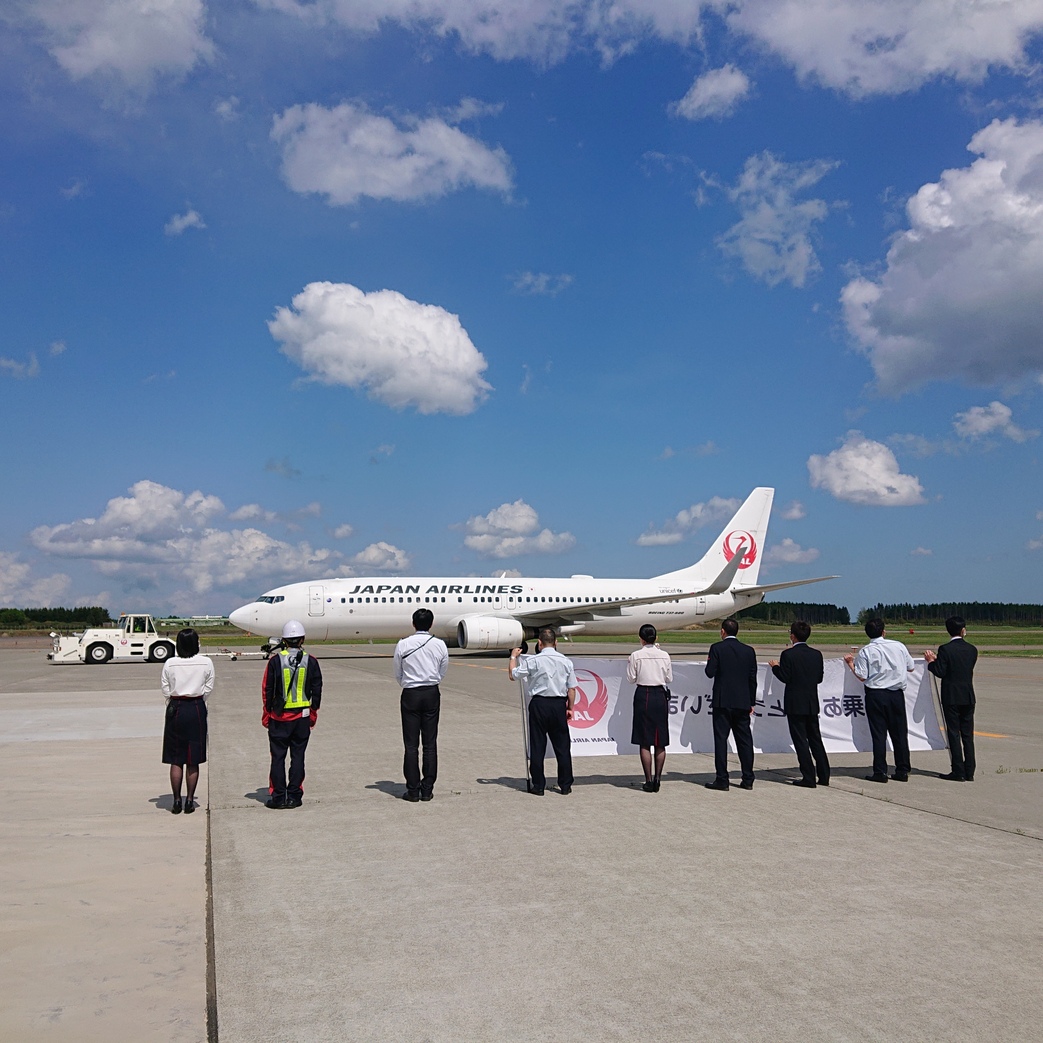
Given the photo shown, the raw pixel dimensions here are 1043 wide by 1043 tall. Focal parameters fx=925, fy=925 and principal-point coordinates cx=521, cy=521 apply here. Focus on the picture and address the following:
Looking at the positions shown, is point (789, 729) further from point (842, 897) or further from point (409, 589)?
point (409, 589)

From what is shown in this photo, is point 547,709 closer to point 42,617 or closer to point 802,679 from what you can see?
point 802,679

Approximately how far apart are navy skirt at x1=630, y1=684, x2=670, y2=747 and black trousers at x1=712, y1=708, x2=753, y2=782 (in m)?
0.63

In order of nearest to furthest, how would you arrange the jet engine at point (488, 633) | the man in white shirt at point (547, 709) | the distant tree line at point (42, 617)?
the man in white shirt at point (547, 709) → the jet engine at point (488, 633) → the distant tree line at point (42, 617)

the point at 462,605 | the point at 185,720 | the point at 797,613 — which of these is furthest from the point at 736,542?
the point at 797,613

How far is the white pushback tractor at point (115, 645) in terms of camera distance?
3644cm

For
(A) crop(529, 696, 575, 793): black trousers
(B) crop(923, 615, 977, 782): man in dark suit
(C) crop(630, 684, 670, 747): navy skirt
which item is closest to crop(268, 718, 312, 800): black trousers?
(A) crop(529, 696, 575, 793): black trousers

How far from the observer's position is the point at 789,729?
36.0ft

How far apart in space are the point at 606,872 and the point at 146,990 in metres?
3.27

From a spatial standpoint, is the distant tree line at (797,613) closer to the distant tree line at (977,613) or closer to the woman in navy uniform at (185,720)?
the distant tree line at (977,613)

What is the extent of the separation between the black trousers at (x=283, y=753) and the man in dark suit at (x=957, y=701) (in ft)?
23.4

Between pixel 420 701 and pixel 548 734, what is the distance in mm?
1448

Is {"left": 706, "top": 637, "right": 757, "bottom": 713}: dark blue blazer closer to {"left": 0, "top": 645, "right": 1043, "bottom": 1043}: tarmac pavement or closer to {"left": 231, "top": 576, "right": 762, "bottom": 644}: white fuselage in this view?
{"left": 0, "top": 645, "right": 1043, "bottom": 1043}: tarmac pavement

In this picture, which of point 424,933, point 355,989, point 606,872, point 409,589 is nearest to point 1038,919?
point 606,872

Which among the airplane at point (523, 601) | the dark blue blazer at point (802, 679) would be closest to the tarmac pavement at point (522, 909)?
the dark blue blazer at point (802, 679)
